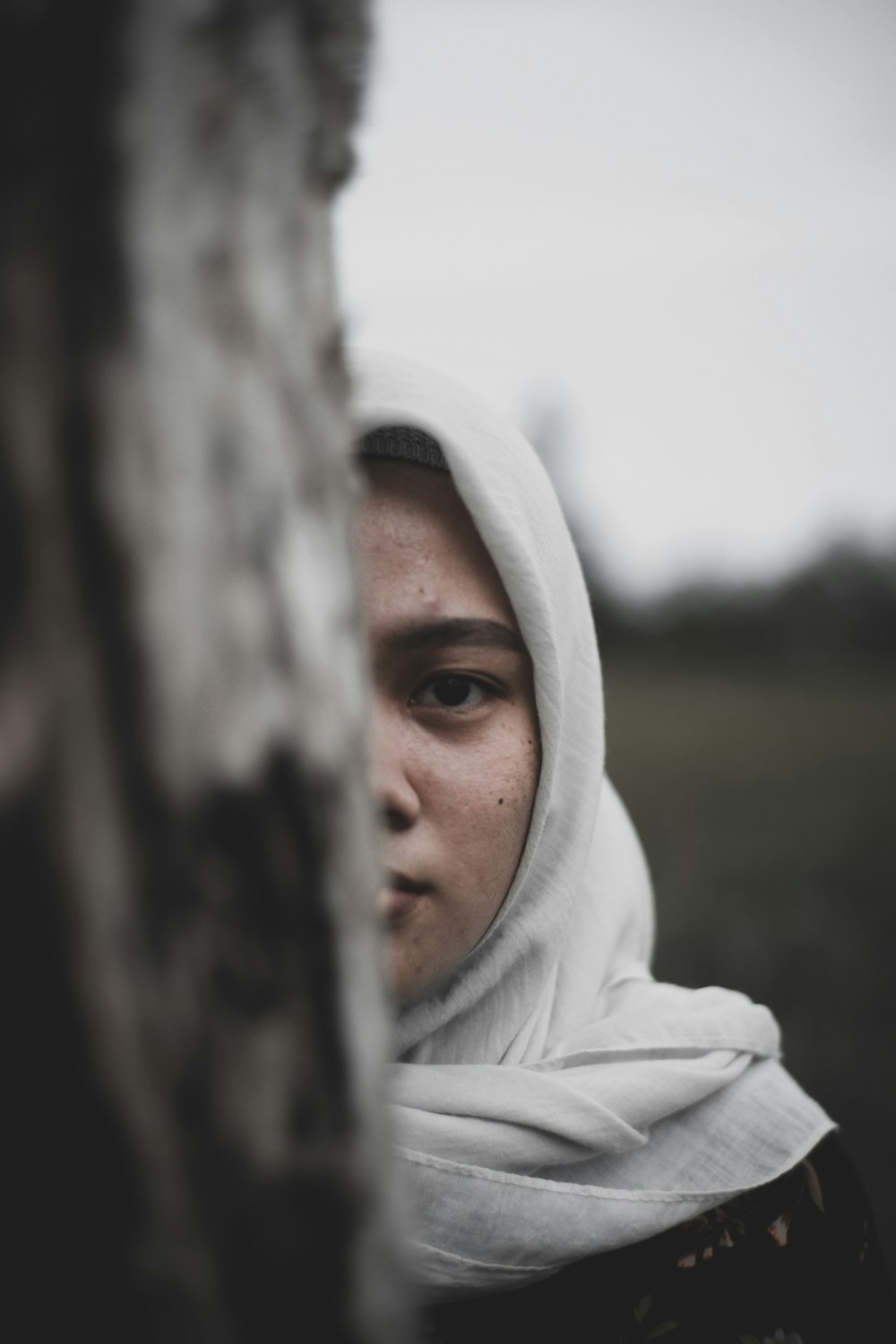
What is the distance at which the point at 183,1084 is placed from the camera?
33 cm

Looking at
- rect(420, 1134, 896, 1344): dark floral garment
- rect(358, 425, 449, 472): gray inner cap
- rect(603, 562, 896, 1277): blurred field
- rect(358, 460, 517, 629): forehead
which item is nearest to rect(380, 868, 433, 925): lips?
rect(358, 460, 517, 629): forehead

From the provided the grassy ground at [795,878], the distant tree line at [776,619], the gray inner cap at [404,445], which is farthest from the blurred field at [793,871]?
the distant tree line at [776,619]

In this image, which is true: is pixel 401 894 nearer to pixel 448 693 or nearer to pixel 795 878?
pixel 448 693

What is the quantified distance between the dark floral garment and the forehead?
38.7 inches

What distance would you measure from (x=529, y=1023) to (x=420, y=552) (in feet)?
2.67

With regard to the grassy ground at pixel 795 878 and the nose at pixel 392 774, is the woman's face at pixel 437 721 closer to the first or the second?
the nose at pixel 392 774

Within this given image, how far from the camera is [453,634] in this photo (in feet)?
3.45

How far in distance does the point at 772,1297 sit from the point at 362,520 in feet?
4.14

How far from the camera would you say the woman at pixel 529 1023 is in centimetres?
105

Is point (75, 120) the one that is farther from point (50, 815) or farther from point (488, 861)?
point (488, 861)

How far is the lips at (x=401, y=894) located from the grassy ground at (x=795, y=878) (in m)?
3.74

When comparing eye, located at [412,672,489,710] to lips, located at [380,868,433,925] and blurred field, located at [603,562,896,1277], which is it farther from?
blurred field, located at [603,562,896,1277]

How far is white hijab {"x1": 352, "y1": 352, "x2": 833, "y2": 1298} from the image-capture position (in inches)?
45.7

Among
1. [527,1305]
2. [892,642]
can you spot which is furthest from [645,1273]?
[892,642]
